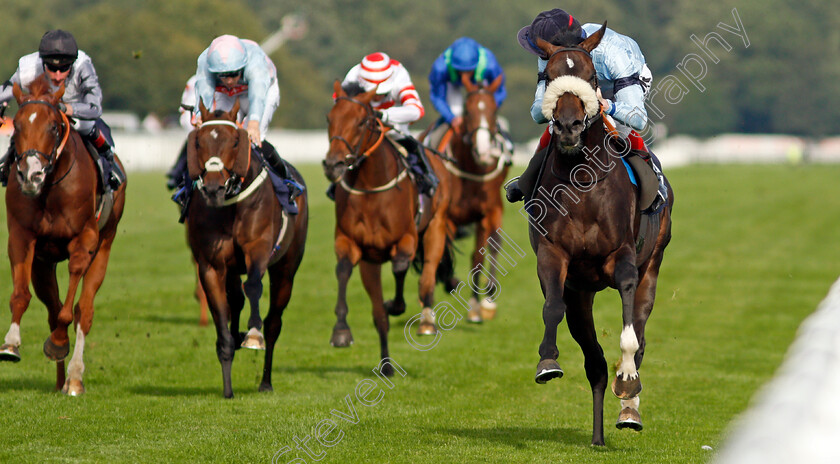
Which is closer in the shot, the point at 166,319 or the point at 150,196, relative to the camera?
the point at 166,319

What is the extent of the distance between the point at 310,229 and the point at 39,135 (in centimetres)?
1529

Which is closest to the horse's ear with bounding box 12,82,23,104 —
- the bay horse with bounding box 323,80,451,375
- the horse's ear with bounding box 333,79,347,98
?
the bay horse with bounding box 323,80,451,375

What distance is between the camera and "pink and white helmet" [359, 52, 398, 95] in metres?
10.2

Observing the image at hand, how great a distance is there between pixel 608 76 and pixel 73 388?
13.3 ft

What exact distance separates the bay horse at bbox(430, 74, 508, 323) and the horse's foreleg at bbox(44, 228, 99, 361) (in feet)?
16.1

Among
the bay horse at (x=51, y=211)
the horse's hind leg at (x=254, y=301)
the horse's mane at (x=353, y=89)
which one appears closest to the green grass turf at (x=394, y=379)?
the horse's hind leg at (x=254, y=301)

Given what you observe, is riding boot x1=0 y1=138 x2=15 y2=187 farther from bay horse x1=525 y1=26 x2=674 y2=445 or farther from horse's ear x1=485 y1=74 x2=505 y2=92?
horse's ear x1=485 y1=74 x2=505 y2=92

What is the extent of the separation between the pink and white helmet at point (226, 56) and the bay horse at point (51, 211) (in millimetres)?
1055

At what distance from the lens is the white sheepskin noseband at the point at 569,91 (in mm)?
5676

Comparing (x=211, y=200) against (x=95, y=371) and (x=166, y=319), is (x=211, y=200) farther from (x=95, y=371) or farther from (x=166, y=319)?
(x=166, y=319)

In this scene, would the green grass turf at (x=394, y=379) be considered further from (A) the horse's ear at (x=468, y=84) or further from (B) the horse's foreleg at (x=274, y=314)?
(A) the horse's ear at (x=468, y=84)

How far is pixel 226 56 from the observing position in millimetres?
8281

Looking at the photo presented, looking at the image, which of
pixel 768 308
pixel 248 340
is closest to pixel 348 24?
pixel 768 308

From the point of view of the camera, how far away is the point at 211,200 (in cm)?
739
